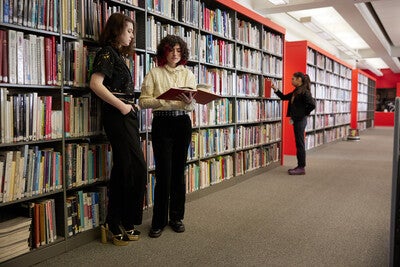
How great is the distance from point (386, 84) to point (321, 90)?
14375mm

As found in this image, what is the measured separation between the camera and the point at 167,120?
273 cm

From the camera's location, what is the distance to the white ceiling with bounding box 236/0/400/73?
6371 millimetres

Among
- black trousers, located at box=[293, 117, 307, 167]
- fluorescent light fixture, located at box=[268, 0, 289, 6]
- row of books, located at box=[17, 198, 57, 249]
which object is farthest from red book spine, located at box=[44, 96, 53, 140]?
fluorescent light fixture, located at box=[268, 0, 289, 6]

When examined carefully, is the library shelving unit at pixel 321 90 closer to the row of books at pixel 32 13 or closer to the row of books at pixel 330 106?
the row of books at pixel 330 106

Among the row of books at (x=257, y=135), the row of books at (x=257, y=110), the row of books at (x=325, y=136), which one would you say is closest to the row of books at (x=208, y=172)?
the row of books at (x=257, y=135)

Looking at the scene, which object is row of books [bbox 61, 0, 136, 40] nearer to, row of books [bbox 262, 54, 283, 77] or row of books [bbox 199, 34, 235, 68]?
row of books [bbox 199, 34, 235, 68]

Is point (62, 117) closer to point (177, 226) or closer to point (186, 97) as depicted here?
point (186, 97)

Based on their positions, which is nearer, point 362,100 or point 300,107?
point 300,107

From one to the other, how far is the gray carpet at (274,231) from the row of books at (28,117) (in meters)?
0.86

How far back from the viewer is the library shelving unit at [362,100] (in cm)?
1299

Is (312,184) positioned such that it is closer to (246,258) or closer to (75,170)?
(246,258)

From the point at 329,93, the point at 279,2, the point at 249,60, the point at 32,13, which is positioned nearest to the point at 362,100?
the point at 329,93

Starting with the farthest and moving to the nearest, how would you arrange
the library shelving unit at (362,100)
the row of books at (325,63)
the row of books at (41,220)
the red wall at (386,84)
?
1. the red wall at (386,84)
2. the library shelving unit at (362,100)
3. the row of books at (325,63)
4. the row of books at (41,220)

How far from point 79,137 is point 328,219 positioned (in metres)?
2.31
